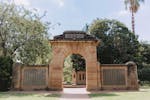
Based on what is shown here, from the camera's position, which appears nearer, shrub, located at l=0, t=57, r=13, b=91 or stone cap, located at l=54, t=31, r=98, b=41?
shrub, located at l=0, t=57, r=13, b=91

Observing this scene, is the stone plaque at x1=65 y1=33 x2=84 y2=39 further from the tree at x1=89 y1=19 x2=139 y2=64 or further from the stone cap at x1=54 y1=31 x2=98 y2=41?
the tree at x1=89 y1=19 x2=139 y2=64

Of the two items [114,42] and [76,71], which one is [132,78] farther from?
[114,42]

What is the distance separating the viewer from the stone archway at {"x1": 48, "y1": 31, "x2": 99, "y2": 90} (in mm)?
28050

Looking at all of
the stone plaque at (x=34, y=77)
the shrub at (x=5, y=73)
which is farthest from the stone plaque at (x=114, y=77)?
the shrub at (x=5, y=73)

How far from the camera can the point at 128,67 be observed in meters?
28.8

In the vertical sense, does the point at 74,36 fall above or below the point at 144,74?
above

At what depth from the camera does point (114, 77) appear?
94.5 ft

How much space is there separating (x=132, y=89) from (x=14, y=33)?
1407 cm

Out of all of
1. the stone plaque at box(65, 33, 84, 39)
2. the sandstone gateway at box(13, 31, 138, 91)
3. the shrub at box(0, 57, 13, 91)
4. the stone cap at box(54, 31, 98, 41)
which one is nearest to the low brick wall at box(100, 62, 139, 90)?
the sandstone gateway at box(13, 31, 138, 91)

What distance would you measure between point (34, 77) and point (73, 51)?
4.33 meters

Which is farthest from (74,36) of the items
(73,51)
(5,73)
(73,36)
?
(5,73)

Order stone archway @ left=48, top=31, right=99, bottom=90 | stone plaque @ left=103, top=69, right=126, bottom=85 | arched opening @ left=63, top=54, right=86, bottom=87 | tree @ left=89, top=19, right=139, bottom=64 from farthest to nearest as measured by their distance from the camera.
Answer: tree @ left=89, top=19, right=139, bottom=64 < arched opening @ left=63, top=54, right=86, bottom=87 < stone plaque @ left=103, top=69, right=126, bottom=85 < stone archway @ left=48, top=31, right=99, bottom=90

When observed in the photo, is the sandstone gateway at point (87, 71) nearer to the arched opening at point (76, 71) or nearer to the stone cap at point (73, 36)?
the stone cap at point (73, 36)

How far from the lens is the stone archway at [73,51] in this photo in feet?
92.0
